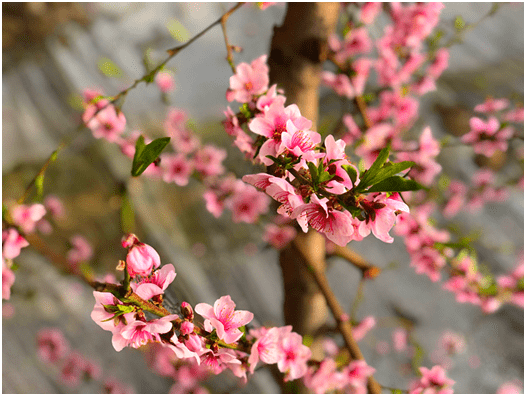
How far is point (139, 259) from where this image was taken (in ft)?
0.85

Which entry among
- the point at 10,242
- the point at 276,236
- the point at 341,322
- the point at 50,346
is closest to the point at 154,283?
the point at 10,242

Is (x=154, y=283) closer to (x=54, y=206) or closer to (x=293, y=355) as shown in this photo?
(x=293, y=355)

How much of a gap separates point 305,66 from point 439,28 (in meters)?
0.52

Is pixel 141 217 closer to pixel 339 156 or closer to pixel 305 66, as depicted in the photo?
pixel 305 66

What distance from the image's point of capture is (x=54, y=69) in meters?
1.09

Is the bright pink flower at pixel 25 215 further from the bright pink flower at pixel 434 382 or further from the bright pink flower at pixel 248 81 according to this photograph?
the bright pink flower at pixel 434 382

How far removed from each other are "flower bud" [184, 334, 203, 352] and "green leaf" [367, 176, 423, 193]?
0.68 feet

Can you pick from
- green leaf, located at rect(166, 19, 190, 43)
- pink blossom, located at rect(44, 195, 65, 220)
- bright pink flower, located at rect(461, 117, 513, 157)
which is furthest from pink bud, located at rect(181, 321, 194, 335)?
pink blossom, located at rect(44, 195, 65, 220)

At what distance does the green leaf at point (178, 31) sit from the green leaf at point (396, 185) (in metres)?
0.79

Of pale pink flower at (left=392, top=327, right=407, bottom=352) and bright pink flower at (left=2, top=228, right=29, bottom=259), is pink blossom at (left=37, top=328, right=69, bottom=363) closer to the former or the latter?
bright pink flower at (left=2, top=228, right=29, bottom=259)

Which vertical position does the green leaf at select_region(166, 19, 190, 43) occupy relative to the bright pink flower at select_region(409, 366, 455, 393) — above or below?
above

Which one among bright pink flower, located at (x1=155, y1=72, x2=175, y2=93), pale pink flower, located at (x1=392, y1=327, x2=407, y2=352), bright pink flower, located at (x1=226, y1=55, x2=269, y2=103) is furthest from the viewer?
pale pink flower, located at (x1=392, y1=327, x2=407, y2=352)

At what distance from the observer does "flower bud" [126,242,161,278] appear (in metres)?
0.25

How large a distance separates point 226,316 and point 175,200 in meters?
0.99
